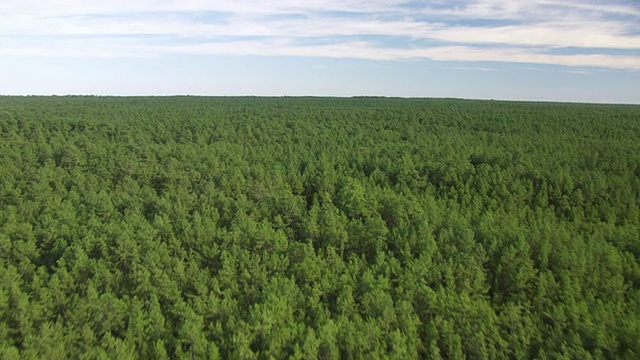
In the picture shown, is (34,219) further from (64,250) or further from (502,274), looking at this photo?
(502,274)

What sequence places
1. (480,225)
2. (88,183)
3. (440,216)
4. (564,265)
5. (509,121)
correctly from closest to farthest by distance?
(564,265) < (480,225) < (440,216) < (88,183) < (509,121)

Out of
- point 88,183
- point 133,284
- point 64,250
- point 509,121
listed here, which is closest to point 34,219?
point 64,250

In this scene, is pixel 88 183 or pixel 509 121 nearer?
pixel 88 183

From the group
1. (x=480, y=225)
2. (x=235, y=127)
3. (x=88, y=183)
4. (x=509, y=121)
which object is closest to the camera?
(x=480, y=225)

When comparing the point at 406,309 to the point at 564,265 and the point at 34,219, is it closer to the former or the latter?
the point at 564,265

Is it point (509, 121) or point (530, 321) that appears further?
point (509, 121)

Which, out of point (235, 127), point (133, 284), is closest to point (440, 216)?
point (133, 284)
